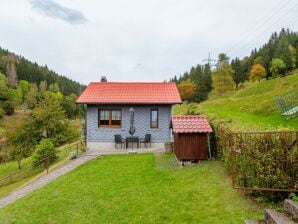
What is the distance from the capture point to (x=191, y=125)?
14523 mm

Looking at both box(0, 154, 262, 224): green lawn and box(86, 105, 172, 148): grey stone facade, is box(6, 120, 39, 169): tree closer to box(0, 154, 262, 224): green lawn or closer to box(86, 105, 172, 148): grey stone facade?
box(86, 105, 172, 148): grey stone facade

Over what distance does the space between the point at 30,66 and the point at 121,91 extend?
132126 millimetres

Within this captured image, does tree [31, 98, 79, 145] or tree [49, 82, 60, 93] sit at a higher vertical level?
tree [49, 82, 60, 93]

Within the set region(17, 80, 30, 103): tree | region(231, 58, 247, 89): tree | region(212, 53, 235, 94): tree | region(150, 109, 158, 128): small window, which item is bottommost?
region(150, 109, 158, 128): small window

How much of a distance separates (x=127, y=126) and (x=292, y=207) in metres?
15.7

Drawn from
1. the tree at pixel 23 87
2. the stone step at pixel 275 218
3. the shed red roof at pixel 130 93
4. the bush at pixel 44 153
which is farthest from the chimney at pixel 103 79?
the tree at pixel 23 87

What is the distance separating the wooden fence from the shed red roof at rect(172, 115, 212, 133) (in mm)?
5705

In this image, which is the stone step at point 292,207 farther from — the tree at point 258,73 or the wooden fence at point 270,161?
the tree at point 258,73

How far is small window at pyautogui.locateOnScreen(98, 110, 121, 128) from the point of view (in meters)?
21.8

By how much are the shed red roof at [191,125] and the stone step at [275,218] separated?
7.47 meters

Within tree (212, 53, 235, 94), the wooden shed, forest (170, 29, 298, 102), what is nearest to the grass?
the wooden shed

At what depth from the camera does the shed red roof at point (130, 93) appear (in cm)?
2128

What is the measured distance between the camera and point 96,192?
36.2 feet

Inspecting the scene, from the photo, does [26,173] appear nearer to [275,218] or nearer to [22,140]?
[22,140]
